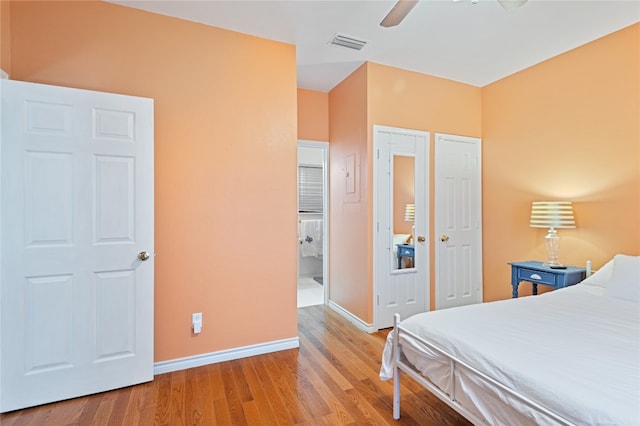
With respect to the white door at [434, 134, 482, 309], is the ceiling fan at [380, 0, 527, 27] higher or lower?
higher

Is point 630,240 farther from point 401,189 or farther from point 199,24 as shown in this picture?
point 199,24

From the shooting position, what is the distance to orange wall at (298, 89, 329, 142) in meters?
3.99

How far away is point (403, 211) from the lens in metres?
3.52

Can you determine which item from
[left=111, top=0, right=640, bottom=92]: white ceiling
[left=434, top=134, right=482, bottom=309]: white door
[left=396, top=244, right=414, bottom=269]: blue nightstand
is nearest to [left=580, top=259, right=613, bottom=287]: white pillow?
[left=434, top=134, right=482, bottom=309]: white door

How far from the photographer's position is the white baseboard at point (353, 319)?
3307 millimetres

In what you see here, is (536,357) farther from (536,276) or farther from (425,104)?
(425,104)

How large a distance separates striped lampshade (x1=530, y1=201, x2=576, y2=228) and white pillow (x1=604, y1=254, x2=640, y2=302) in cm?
63

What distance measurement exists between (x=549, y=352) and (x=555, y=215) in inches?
82.2

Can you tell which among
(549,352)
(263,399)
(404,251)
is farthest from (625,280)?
(263,399)

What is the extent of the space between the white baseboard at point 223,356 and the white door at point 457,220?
189 centimetres

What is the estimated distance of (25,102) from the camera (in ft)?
6.59

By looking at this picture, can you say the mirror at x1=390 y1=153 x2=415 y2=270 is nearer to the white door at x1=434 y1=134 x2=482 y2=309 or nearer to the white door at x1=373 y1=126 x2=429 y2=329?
the white door at x1=373 y1=126 x2=429 y2=329

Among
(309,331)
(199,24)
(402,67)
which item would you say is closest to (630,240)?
(402,67)

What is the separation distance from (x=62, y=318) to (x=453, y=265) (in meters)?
3.72
